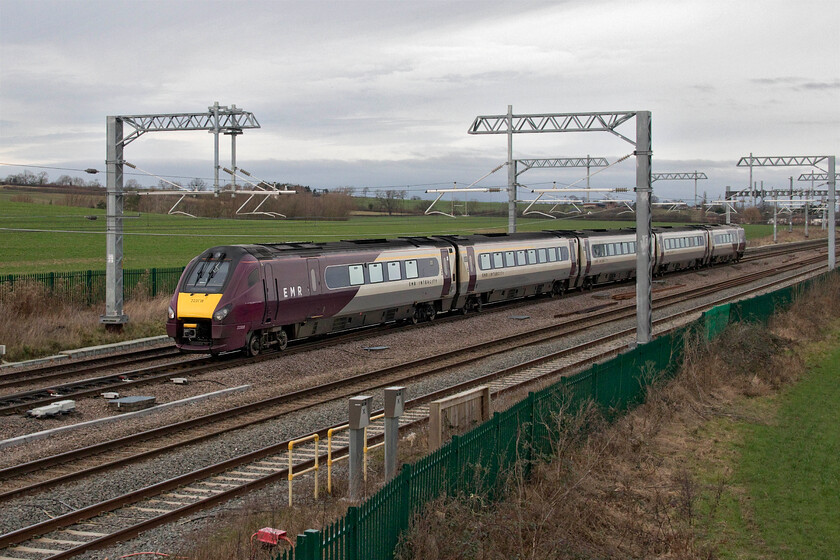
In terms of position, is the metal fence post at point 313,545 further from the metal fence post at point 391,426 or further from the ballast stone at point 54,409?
the ballast stone at point 54,409

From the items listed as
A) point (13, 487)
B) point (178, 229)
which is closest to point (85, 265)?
point (178, 229)

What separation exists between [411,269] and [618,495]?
54.4 ft

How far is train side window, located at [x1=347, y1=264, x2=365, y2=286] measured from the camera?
993 inches

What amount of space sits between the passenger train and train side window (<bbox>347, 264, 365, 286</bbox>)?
30 mm

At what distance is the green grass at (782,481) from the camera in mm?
11383

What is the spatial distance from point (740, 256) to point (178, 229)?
41671 millimetres

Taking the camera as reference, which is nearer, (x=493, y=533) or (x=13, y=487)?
(x=493, y=533)

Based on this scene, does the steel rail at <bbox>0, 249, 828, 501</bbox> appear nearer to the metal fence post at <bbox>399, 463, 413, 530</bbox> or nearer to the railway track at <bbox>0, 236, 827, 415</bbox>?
the railway track at <bbox>0, 236, 827, 415</bbox>

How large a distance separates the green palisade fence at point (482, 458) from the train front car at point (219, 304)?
9743 mm

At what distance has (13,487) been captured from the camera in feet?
39.4

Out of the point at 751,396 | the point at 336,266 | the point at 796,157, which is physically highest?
the point at 796,157

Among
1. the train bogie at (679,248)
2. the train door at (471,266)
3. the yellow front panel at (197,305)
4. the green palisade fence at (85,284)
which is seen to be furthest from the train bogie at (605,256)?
the yellow front panel at (197,305)

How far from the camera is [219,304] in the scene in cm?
2114

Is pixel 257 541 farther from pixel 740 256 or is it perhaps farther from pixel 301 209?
pixel 740 256
